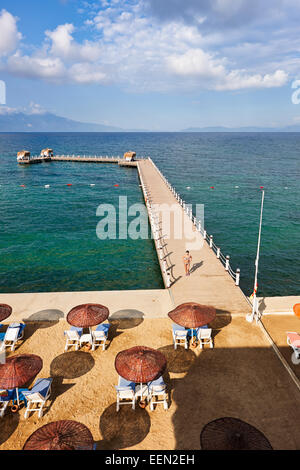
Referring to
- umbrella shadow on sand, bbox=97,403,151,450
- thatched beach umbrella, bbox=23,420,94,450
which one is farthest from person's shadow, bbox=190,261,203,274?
thatched beach umbrella, bbox=23,420,94,450

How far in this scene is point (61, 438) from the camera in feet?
22.7

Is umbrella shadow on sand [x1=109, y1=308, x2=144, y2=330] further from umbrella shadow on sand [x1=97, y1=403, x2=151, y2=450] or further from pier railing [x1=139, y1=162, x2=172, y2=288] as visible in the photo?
umbrella shadow on sand [x1=97, y1=403, x2=151, y2=450]

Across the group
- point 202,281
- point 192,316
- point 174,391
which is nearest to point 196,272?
point 202,281

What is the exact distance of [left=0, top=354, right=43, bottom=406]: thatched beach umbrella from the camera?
30.5 ft

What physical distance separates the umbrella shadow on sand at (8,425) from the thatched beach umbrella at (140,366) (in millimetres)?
3777

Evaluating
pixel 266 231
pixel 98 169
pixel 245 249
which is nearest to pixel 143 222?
pixel 245 249

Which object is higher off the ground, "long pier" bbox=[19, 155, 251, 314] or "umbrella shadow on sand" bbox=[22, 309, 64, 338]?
"long pier" bbox=[19, 155, 251, 314]

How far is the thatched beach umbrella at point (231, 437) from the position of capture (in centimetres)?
688

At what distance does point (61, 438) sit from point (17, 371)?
3491mm

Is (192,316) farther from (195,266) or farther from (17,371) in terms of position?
(195,266)

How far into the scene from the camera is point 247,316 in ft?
46.7

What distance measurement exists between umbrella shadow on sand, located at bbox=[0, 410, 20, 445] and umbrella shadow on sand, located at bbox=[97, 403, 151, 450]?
285cm

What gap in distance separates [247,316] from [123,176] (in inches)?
2179
